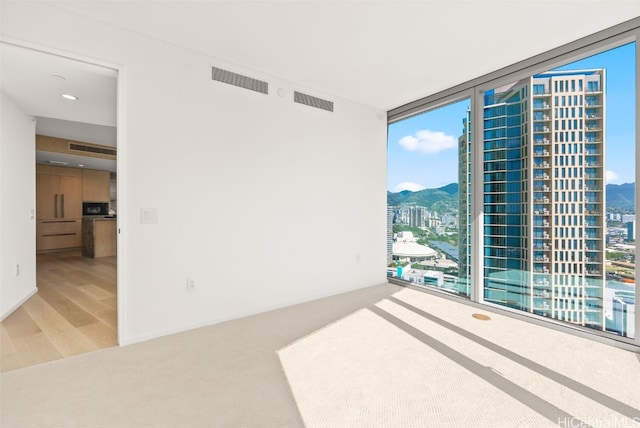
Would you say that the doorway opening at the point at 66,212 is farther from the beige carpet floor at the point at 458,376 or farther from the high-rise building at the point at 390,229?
the high-rise building at the point at 390,229

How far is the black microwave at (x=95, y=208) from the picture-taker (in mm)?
7609

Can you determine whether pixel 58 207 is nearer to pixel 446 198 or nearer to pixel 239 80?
pixel 239 80

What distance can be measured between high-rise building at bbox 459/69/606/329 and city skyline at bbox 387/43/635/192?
0.26 feet

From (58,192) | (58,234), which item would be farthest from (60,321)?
(58,192)

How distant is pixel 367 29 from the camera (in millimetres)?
2496

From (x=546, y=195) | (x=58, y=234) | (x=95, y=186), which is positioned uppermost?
(x=95, y=186)

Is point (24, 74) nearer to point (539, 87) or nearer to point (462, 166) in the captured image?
point (462, 166)

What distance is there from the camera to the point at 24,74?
8.45 ft

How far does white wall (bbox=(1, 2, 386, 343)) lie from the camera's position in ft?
8.02

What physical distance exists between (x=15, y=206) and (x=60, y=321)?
4.80ft

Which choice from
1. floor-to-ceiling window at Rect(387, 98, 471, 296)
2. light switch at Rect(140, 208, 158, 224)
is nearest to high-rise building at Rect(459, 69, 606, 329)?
floor-to-ceiling window at Rect(387, 98, 471, 296)

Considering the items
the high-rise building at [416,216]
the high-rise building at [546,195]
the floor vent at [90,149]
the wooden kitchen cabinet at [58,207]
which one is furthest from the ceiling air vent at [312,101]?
the wooden kitchen cabinet at [58,207]

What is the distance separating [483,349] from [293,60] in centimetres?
326

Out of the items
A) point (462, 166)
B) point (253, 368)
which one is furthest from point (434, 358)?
point (462, 166)
